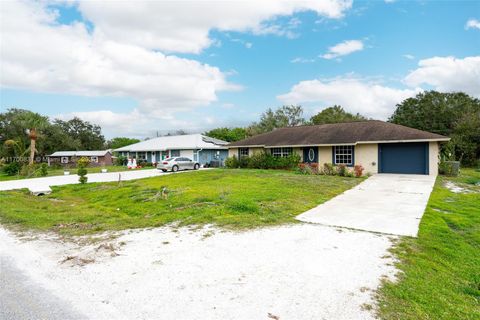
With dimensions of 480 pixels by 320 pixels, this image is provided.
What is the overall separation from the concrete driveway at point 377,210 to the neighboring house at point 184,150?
69.4 feet

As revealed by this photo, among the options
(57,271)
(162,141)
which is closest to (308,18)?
(57,271)

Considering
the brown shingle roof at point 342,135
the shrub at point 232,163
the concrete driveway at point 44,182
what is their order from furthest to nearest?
the shrub at point 232,163 < the brown shingle roof at point 342,135 < the concrete driveway at point 44,182

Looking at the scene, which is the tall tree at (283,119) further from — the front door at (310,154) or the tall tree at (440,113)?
the front door at (310,154)

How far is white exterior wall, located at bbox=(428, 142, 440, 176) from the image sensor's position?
17453mm

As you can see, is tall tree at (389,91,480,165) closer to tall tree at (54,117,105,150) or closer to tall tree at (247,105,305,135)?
tall tree at (247,105,305,135)

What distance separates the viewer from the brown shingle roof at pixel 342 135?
722 inches

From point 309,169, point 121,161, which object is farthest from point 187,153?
point 309,169

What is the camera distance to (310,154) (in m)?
21.8

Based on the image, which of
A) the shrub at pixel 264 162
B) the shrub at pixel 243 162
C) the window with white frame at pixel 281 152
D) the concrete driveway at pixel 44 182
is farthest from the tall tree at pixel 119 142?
the window with white frame at pixel 281 152

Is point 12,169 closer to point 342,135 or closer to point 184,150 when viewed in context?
point 184,150

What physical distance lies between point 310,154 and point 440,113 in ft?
84.7

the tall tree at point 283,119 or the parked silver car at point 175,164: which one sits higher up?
the tall tree at point 283,119

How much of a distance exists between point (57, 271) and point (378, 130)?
20533mm

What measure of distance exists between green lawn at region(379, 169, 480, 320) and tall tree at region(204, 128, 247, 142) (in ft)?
144
